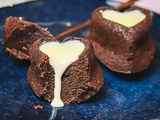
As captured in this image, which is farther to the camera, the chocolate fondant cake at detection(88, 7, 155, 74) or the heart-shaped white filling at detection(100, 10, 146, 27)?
the heart-shaped white filling at detection(100, 10, 146, 27)

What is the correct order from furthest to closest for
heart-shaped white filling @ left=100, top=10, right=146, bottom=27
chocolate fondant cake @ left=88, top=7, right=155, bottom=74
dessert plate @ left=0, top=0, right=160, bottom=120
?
heart-shaped white filling @ left=100, top=10, right=146, bottom=27 → chocolate fondant cake @ left=88, top=7, right=155, bottom=74 → dessert plate @ left=0, top=0, right=160, bottom=120

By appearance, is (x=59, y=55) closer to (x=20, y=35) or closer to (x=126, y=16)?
(x=20, y=35)

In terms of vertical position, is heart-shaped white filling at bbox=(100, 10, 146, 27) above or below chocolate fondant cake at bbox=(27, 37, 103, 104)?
above

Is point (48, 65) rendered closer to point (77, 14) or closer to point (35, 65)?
point (35, 65)

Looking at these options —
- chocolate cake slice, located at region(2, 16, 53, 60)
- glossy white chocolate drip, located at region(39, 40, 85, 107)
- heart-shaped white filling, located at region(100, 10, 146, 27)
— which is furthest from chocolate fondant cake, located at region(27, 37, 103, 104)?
heart-shaped white filling, located at region(100, 10, 146, 27)

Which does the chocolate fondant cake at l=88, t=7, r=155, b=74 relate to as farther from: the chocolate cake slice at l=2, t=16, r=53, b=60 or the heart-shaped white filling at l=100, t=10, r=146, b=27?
the chocolate cake slice at l=2, t=16, r=53, b=60

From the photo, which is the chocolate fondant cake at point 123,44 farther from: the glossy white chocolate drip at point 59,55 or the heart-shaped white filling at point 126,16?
the glossy white chocolate drip at point 59,55
